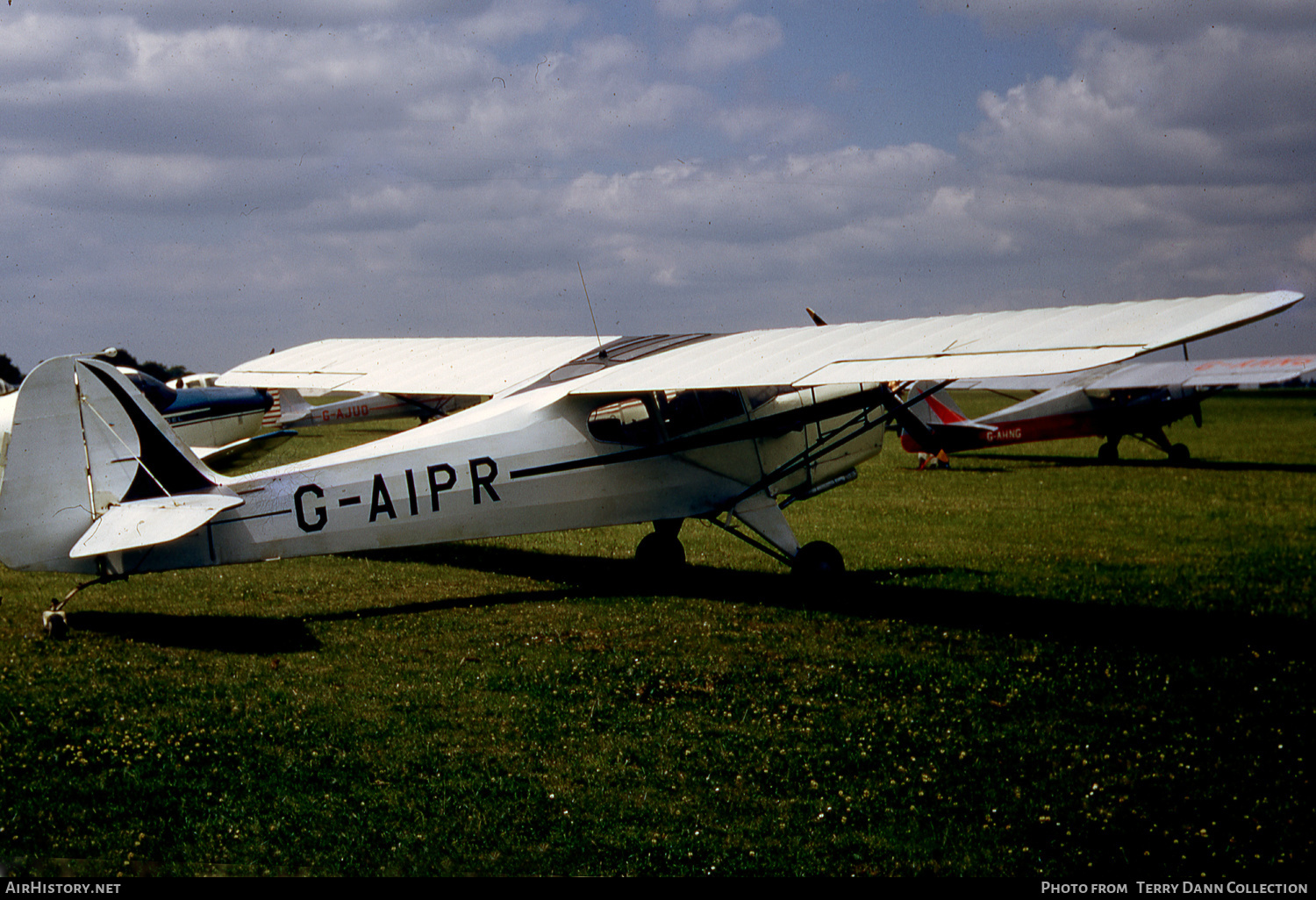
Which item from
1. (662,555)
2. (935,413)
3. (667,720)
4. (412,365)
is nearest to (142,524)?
(667,720)

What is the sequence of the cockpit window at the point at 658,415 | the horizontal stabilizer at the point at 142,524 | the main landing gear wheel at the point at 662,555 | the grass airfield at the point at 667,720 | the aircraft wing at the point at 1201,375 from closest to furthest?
the grass airfield at the point at 667,720 → the horizontal stabilizer at the point at 142,524 → the cockpit window at the point at 658,415 → the main landing gear wheel at the point at 662,555 → the aircraft wing at the point at 1201,375

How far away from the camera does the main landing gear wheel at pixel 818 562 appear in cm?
912

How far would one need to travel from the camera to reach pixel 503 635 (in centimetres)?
764

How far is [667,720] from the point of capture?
5.73 meters

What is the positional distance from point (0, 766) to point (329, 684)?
5.99ft

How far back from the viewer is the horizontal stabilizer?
675 centimetres

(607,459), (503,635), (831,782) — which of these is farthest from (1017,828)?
(607,459)

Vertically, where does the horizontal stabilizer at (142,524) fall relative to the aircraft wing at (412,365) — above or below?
below

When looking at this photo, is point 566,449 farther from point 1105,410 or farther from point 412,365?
point 1105,410

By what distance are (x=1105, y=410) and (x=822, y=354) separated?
16.6 m

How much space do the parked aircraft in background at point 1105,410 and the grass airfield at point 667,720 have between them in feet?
37.0

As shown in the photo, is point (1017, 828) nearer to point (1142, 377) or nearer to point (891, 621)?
point (891, 621)
